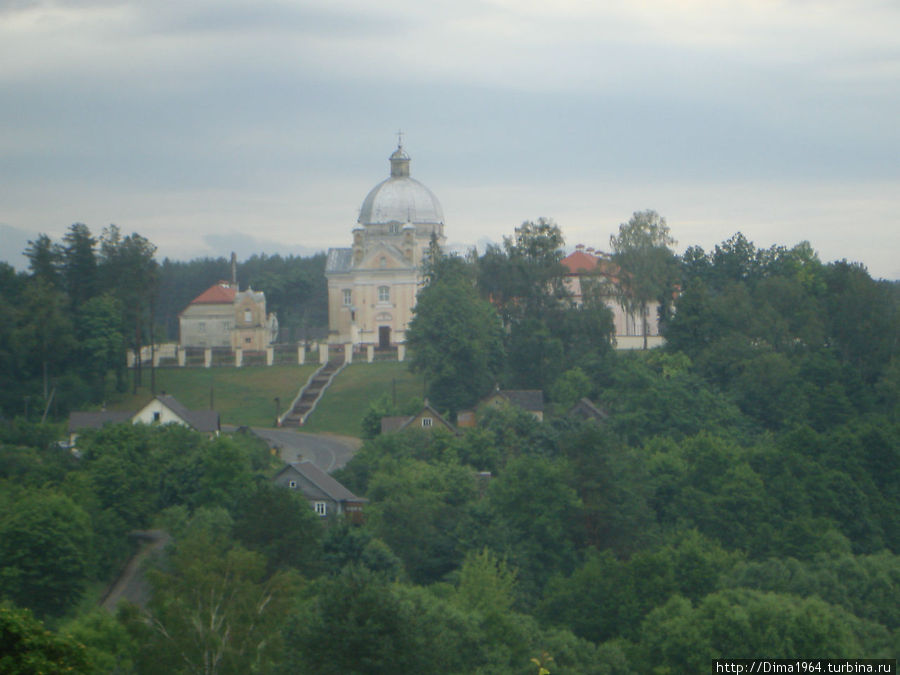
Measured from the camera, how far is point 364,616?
26.5 m

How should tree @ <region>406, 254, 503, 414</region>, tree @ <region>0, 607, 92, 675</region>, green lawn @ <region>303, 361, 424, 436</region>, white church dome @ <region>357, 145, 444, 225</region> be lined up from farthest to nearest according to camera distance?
white church dome @ <region>357, 145, 444, 225</region>, green lawn @ <region>303, 361, 424, 436</region>, tree @ <region>406, 254, 503, 414</region>, tree @ <region>0, 607, 92, 675</region>

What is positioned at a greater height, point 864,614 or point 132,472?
point 132,472

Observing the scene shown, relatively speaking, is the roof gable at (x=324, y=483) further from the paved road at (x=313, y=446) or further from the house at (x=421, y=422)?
the house at (x=421, y=422)

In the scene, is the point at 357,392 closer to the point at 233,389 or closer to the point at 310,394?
the point at 310,394

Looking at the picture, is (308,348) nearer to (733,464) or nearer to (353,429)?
(353,429)

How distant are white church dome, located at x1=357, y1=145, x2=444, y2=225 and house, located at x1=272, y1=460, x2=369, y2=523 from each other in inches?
1673

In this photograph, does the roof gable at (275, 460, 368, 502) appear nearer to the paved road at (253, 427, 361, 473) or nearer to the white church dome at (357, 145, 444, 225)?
the paved road at (253, 427, 361, 473)

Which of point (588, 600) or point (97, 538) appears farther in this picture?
point (97, 538)

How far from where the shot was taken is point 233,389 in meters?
71.3

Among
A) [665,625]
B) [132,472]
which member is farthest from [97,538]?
[665,625]

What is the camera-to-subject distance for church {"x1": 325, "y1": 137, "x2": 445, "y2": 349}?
272 ft

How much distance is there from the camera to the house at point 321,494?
4647 cm

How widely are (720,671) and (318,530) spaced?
607 inches

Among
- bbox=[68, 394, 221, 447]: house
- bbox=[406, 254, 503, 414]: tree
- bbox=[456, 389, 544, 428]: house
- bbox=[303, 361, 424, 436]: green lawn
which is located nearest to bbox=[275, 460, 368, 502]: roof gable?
bbox=[68, 394, 221, 447]: house
